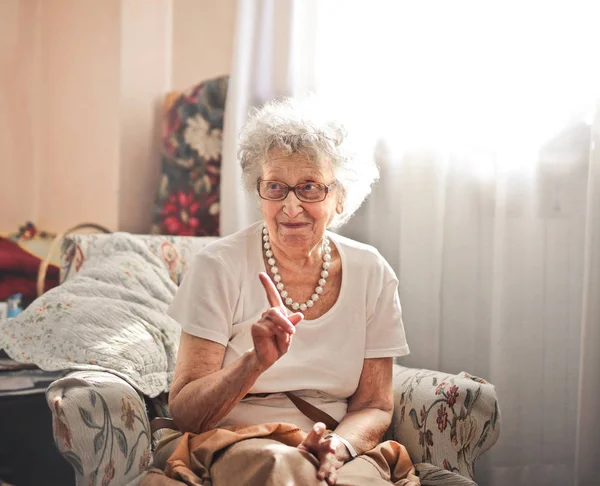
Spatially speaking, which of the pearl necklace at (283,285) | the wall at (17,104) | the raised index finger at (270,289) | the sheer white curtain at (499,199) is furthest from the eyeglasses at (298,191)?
the wall at (17,104)

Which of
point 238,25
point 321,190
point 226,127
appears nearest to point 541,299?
point 321,190

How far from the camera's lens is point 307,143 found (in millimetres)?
1518

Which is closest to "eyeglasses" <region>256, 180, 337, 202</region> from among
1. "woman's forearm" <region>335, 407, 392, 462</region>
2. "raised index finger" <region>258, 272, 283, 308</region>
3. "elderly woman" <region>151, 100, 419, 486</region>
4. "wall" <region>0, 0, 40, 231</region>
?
"elderly woman" <region>151, 100, 419, 486</region>

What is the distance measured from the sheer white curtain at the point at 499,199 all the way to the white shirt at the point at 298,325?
0.44 metres

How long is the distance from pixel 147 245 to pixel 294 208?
0.74 meters

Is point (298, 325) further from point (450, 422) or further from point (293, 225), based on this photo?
point (450, 422)

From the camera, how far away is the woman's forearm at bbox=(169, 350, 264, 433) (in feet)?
4.33

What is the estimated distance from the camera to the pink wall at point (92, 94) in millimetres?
2973

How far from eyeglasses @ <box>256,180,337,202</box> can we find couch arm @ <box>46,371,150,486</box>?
49 cm

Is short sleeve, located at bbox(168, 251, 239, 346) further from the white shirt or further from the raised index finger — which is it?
the raised index finger

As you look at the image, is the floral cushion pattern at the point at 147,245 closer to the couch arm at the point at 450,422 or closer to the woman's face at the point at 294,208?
the woman's face at the point at 294,208

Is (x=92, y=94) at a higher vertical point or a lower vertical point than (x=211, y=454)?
higher

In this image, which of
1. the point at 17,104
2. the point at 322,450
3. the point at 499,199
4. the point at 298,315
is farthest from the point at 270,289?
the point at 17,104

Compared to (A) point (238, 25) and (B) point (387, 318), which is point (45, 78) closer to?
(A) point (238, 25)
